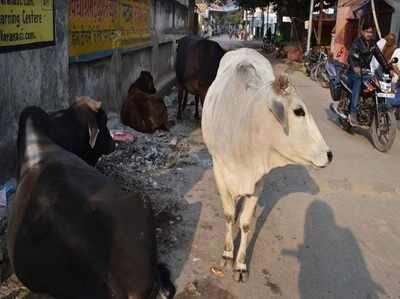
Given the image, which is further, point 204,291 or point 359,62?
point 359,62

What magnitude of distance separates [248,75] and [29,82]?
1935 millimetres

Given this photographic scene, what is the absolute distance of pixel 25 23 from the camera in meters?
3.83

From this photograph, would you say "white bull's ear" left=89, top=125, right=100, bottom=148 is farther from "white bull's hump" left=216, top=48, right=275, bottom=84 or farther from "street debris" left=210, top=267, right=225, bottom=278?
"street debris" left=210, top=267, right=225, bottom=278

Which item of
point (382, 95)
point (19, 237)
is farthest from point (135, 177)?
point (382, 95)

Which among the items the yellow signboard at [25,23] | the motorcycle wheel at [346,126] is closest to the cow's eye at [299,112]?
the yellow signboard at [25,23]

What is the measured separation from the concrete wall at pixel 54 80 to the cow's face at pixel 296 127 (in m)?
2.13

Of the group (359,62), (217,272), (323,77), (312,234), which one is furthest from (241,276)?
(323,77)

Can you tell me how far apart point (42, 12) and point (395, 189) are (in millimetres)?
4151

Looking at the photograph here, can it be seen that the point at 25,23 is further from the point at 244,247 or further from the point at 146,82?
the point at 146,82

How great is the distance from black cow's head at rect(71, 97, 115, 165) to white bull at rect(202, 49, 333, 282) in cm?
95

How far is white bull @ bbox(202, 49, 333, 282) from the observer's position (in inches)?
114

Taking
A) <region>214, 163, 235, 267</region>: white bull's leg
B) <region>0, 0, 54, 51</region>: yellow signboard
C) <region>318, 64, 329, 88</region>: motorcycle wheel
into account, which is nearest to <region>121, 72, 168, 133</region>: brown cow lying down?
<region>0, 0, 54, 51</region>: yellow signboard

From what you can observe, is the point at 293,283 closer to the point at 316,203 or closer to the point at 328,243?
the point at 328,243

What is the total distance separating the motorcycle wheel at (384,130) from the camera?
260 inches
